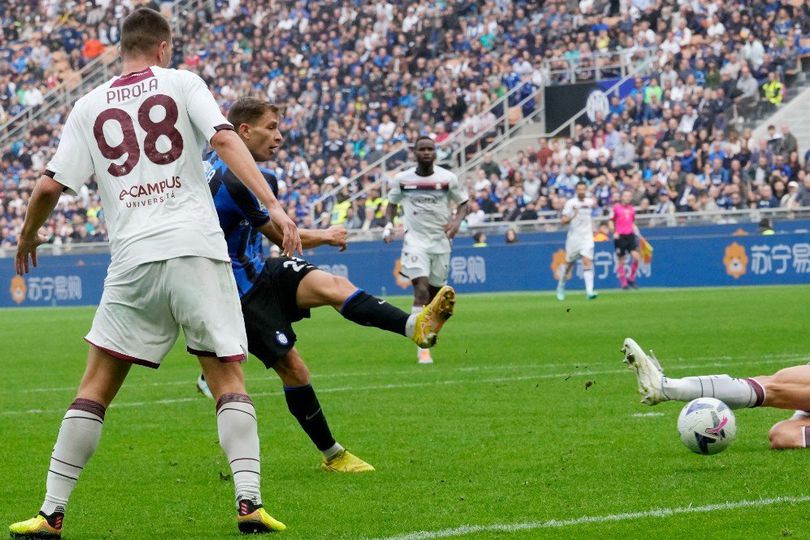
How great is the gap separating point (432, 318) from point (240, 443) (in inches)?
57.5

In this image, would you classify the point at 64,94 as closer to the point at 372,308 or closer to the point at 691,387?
the point at 372,308

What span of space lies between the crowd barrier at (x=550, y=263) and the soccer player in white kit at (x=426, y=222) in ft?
44.7

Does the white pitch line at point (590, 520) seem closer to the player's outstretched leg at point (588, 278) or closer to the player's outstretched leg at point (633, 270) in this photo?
the player's outstretched leg at point (588, 278)

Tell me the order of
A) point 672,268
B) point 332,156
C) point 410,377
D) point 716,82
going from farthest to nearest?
point 332,156, point 716,82, point 672,268, point 410,377

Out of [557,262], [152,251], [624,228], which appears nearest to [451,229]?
[152,251]

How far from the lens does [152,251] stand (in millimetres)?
5914

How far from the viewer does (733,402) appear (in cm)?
775

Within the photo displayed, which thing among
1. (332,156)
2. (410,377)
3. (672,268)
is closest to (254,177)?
(410,377)

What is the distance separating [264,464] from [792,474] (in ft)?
9.93

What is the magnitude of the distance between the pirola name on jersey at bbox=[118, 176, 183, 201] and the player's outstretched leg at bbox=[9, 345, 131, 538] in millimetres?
670

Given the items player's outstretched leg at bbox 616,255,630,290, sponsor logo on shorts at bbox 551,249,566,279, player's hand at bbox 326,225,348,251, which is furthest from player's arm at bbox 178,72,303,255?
sponsor logo on shorts at bbox 551,249,566,279

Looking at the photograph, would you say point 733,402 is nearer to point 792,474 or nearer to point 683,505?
point 792,474

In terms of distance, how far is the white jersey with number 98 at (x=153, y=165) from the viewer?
5922 millimetres

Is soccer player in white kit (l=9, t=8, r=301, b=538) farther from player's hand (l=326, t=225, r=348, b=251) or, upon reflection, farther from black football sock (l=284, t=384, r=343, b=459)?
black football sock (l=284, t=384, r=343, b=459)
